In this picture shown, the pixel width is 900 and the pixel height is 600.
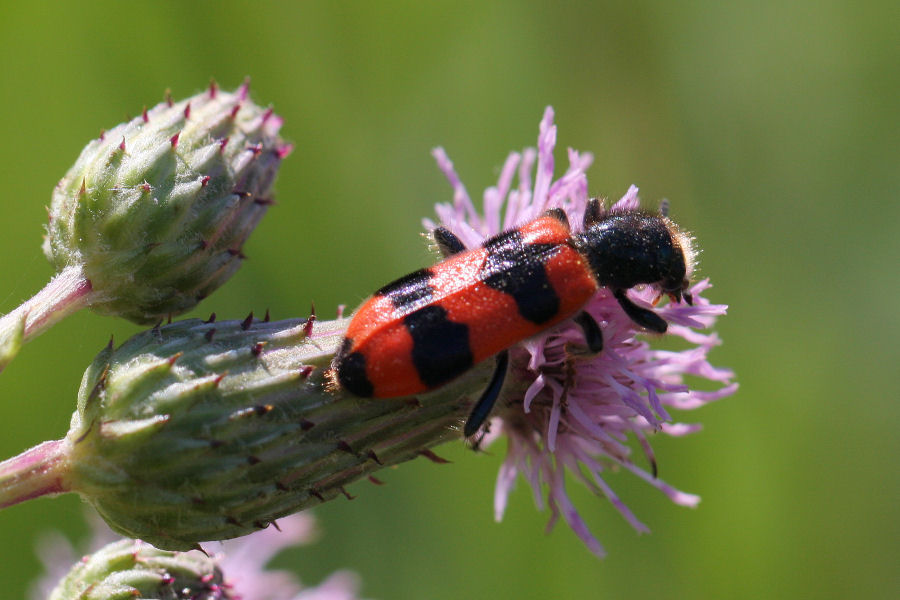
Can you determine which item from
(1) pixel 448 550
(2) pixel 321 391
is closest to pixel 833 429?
(1) pixel 448 550

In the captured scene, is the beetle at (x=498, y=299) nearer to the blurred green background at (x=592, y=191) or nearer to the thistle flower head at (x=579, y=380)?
the thistle flower head at (x=579, y=380)

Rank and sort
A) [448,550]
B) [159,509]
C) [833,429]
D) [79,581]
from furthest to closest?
[833,429] → [448,550] → [79,581] → [159,509]

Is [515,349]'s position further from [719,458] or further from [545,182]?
[719,458]

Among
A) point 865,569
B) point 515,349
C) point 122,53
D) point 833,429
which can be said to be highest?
point 122,53

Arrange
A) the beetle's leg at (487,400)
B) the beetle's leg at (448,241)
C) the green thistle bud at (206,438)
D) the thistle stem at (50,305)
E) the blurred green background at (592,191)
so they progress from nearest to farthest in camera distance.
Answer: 1. the green thistle bud at (206,438)
2. the thistle stem at (50,305)
3. the beetle's leg at (487,400)
4. the beetle's leg at (448,241)
5. the blurred green background at (592,191)

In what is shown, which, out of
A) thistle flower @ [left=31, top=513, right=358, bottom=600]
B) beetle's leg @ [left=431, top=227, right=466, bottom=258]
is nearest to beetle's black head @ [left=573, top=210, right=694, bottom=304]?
beetle's leg @ [left=431, top=227, right=466, bottom=258]

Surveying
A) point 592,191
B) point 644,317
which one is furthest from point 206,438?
point 592,191

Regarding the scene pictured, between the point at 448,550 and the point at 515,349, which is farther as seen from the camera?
the point at 448,550

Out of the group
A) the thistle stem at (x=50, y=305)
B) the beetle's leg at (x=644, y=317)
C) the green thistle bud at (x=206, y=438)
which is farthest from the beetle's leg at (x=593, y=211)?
the thistle stem at (x=50, y=305)
